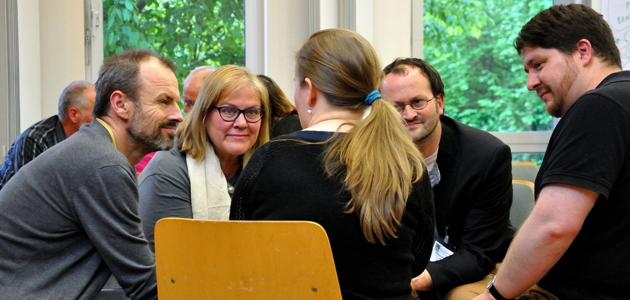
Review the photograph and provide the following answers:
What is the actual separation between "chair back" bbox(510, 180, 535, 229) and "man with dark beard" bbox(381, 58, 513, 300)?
43 cm

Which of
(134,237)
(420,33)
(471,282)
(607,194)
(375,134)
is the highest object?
(420,33)

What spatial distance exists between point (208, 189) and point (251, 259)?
87 centimetres

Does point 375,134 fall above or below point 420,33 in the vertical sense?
below

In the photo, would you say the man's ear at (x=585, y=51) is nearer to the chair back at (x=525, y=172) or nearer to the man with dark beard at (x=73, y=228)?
the man with dark beard at (x=73, y=228)

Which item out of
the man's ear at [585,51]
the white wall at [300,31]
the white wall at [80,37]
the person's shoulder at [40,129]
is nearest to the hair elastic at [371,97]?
the man's ear at [585,51]

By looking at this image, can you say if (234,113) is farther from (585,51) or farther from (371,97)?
(585,51)

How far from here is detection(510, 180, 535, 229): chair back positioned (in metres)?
2.54

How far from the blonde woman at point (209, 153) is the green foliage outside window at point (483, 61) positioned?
225cm

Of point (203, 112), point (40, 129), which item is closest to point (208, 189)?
point (203, 112)

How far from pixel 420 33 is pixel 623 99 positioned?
259 centimetres

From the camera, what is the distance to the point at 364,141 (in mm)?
1345

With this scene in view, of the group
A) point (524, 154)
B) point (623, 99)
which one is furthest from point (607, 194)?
point (524, 154)

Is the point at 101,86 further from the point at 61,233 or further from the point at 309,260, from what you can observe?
the point at 309,260

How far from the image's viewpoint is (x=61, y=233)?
1.50m
